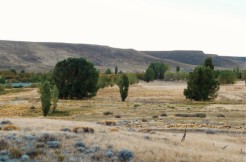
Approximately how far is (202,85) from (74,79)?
3137 centimetres

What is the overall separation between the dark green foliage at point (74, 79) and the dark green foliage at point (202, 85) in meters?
25.1

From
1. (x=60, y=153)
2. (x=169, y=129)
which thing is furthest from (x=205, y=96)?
(x=60, y=153)

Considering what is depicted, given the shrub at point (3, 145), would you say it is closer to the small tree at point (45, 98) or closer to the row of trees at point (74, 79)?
the small tree at point (45, 98)

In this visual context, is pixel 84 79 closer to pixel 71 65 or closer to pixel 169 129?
pixel 71 65

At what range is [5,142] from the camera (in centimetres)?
1972

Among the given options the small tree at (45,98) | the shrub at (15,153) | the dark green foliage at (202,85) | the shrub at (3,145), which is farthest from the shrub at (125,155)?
the dark green foliage at (202,85)

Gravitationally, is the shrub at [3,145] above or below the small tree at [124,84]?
above

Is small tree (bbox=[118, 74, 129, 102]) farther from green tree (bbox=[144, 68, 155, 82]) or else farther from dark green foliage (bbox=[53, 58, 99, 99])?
green tree (bbox=[144, 68, 155, 82])

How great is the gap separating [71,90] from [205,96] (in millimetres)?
32305

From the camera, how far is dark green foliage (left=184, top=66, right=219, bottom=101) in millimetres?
87625

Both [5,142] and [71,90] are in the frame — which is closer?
[5,142]

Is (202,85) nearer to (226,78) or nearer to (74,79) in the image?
(74,79)

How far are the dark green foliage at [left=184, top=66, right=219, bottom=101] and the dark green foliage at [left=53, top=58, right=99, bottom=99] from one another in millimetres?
25094

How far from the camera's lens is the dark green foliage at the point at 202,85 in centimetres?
8762
